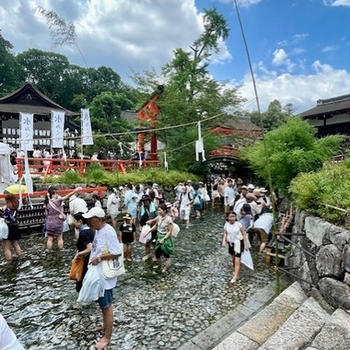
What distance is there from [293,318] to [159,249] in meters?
3.63

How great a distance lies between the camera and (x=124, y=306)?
559 cm

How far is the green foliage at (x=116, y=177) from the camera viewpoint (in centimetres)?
1538

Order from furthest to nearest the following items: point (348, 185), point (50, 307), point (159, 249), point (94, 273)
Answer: point (159, 249), point (348, 185), point (50, 307), point (94, 273)

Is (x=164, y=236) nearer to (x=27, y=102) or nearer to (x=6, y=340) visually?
(x=6, y=340)

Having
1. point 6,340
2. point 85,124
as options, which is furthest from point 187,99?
point 6,340

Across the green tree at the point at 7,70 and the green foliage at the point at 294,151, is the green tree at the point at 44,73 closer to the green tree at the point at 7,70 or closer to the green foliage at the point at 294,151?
the green tree at the point at 7,70

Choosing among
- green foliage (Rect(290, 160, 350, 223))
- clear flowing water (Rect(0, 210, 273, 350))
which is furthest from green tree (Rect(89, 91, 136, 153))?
green foliage (Rect(290, 160, 350, 223))

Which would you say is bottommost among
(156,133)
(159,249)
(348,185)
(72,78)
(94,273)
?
(159,249)

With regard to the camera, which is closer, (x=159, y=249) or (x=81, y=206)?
(x=159, y=249)

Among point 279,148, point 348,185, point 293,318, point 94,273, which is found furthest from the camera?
point 279,148

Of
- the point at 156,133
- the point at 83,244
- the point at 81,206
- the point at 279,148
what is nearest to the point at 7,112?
the point at 156,133

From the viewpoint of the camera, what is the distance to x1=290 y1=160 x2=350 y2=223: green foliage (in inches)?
217

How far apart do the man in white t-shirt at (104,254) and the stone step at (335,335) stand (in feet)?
8.79

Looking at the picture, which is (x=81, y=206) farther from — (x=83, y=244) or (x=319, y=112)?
(x=319, y=112)
